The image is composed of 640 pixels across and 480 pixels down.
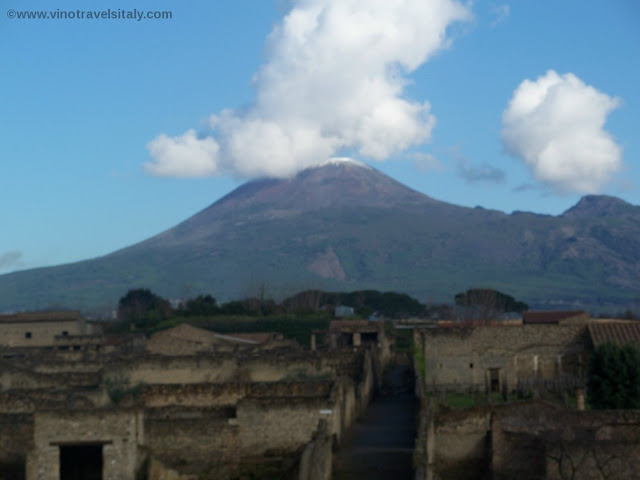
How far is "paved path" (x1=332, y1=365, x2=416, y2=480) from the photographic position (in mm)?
27609

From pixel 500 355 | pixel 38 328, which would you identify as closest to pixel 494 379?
pixel 500 355

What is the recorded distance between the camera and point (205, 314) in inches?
3275

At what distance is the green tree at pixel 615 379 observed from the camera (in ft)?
118

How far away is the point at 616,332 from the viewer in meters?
42.9

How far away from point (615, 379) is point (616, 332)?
6.66 meters

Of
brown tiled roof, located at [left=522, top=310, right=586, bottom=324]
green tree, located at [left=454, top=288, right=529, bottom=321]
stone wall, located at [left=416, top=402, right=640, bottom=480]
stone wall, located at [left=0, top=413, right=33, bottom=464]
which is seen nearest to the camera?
stone wall, located at [left=416, top=402, right=640, bottom=480]

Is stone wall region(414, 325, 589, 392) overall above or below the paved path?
above

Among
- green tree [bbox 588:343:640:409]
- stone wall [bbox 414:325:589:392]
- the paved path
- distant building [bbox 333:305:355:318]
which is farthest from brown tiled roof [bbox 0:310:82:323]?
green tree [bbox 588:343:640:409]

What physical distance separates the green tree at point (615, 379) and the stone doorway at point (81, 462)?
15.1 metres

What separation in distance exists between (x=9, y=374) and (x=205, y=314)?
43.3 meters

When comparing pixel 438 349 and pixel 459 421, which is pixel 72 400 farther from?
pixel 438 349

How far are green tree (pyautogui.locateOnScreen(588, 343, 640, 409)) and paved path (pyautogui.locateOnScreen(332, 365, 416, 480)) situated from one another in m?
5.60

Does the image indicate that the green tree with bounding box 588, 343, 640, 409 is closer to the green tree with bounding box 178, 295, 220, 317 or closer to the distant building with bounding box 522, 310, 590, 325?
the distant building with bounding box 522, 310, 590, 325

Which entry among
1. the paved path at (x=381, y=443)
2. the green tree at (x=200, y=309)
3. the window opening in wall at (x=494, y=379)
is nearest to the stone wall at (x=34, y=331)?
the green tree at (x=200, y=309)
